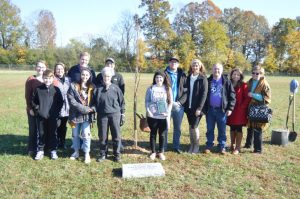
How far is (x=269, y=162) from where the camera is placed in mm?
6102

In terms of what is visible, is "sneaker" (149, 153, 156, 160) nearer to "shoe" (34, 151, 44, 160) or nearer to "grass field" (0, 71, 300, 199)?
"grass field" (0, 71, 300, 199)

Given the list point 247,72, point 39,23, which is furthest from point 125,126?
point 39,23

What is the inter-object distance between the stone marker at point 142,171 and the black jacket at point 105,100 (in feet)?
3.64

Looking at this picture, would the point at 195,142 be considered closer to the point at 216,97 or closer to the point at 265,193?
the point at 216,97

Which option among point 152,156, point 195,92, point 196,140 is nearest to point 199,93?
point 195,92

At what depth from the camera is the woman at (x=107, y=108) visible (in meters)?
5.72

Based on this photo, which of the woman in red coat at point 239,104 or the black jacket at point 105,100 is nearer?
the black jacket at point 105,100

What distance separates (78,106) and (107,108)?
549mm

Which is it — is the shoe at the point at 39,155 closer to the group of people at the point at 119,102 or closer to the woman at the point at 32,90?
the group of people at the point at 119,102

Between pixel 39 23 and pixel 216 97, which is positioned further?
pixel 39 23

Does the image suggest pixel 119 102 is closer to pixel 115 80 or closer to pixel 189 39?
pixel 115 80

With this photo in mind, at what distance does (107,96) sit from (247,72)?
5059 centimetres

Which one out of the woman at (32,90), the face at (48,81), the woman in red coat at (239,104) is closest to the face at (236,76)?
the woman in red coat at (239,104)

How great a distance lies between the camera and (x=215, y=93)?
629 centimetres
